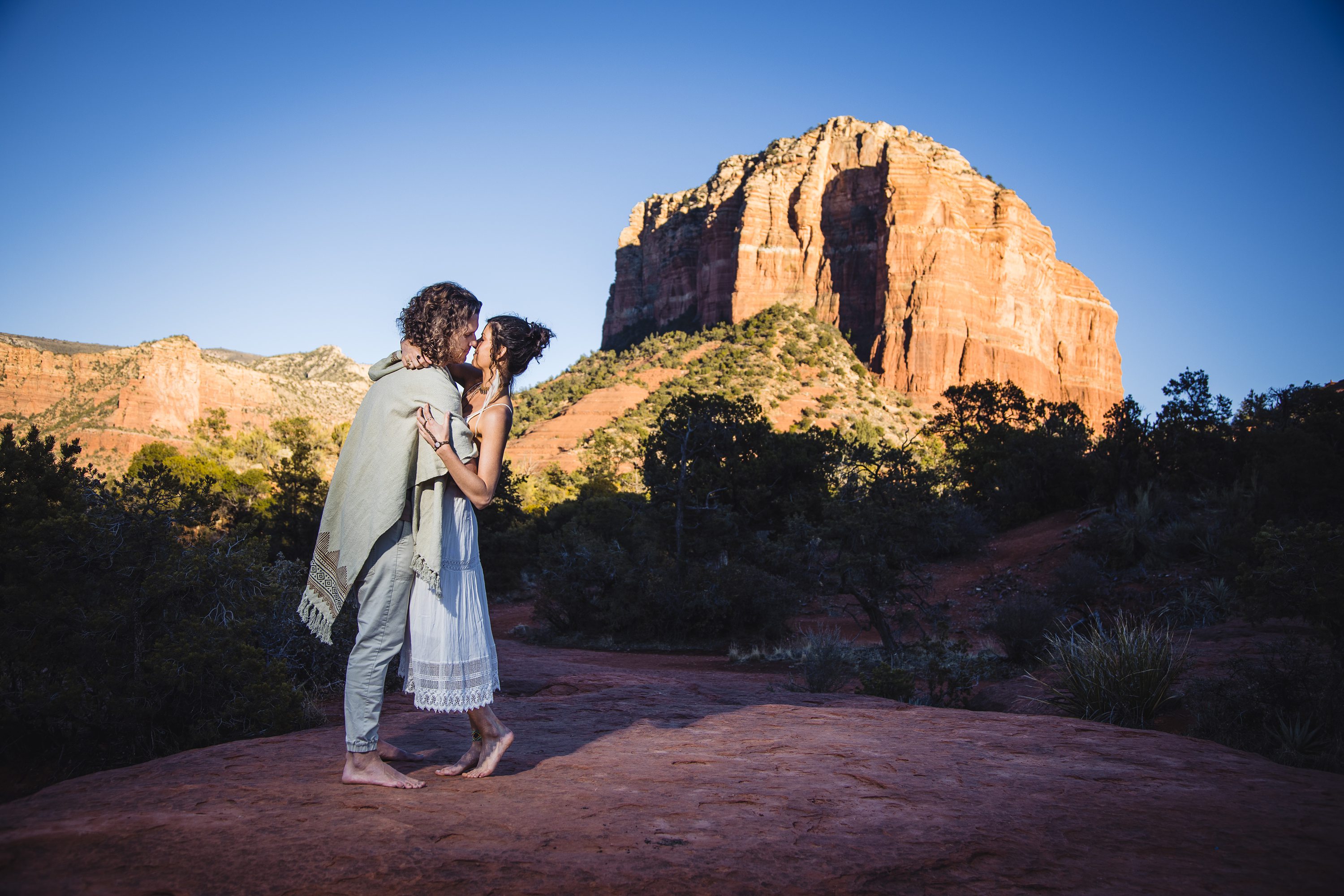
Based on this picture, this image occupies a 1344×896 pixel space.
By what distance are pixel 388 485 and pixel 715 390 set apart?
158 ft

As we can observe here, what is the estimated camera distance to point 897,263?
64.5 metres

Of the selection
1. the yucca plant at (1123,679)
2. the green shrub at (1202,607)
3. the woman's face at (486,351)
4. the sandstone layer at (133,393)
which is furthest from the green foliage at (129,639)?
the sandstone layer at (133,393)

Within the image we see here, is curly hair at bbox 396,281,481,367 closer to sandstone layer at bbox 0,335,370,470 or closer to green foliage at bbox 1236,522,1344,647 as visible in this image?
green foliage at bbox 1236,522,1344,647

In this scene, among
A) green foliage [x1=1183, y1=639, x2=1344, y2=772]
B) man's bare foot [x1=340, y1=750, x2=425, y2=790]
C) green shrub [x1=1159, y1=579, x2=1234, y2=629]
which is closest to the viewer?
man's bare foot [x1=340, y1=750, x2=425, y2=790]

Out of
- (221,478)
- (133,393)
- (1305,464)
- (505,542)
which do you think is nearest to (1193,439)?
(1305,464)

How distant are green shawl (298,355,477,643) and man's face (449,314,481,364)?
0.34ft

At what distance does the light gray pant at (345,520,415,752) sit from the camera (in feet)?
9.29

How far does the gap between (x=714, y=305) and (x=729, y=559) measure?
191 ft

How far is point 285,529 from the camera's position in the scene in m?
18.9

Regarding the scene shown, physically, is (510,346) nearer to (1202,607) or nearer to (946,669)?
(946,669)

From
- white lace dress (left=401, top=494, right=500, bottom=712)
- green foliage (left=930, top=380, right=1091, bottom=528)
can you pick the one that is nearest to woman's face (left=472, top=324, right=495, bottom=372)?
white lace dress (left=401, top=494, right=500, bottom=712)

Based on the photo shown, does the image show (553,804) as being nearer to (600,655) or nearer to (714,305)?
(600,655)

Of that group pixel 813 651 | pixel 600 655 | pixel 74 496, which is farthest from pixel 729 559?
pixel 74 496

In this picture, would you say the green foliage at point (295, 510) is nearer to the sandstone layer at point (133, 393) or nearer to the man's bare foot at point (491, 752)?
the man's bare foot at point (491, 752)
